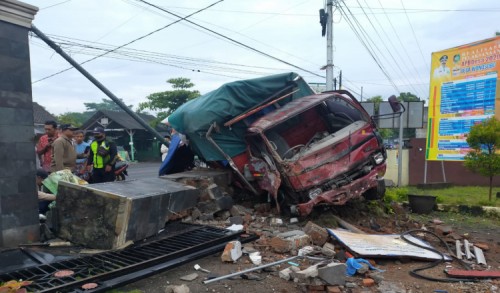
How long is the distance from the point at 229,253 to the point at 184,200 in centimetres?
130

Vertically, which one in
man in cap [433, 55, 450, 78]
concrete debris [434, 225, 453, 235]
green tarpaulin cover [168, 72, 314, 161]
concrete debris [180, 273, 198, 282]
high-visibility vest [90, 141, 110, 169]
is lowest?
concrete debris [434, 225, 453, 235]

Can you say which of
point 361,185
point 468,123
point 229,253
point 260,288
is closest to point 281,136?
point 361,185

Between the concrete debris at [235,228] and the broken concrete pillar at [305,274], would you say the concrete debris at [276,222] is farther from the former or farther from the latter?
the broken concrete pillar at [305,274]

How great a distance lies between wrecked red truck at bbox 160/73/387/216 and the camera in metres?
5.41

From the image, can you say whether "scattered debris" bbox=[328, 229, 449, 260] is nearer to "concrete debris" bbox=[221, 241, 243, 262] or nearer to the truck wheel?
"concrete debris" bbox=[221, 241, 243, 262]

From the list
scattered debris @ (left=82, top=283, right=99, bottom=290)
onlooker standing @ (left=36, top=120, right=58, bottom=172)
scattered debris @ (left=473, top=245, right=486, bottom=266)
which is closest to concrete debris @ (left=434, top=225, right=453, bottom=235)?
scattered debris @ (left=473, top=245, right=486, bottom=266)

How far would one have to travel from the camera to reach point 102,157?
6.57m

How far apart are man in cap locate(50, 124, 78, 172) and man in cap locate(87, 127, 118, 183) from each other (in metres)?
0.43

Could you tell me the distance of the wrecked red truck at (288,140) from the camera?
5.41 meters

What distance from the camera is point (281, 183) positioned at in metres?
5.62

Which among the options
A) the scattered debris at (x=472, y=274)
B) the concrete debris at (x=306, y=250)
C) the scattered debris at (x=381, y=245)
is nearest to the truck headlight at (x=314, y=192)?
the scattered debris at (x=381, y=245)

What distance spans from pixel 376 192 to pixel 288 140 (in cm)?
177

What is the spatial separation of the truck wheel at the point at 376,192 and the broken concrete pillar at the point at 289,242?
2.37 metres

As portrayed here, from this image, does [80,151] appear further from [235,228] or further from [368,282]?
[368,282]
